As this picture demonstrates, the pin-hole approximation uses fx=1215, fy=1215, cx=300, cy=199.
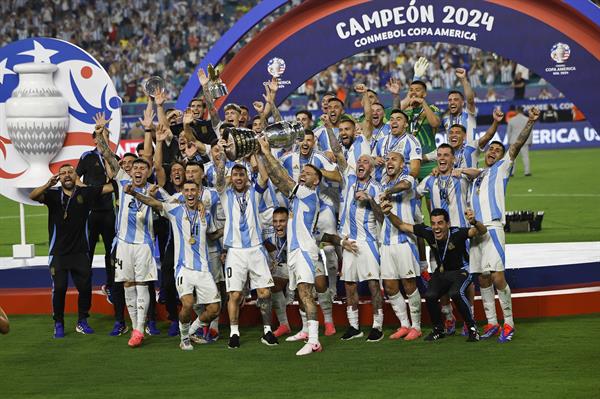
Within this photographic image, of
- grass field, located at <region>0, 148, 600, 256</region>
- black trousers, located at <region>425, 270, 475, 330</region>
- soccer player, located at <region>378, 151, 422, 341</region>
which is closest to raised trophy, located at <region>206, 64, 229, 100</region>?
soccer player, located at <region>378, 151, 422, 341</region>

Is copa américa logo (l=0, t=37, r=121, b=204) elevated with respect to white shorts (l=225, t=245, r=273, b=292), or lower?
elevated

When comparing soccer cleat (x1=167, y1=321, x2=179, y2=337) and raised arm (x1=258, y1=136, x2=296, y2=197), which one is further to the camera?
soccer cleat (x1=167, y1=321, x2=179, y2=337)

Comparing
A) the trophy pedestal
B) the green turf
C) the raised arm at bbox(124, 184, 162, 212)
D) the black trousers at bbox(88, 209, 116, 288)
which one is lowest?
the green turf

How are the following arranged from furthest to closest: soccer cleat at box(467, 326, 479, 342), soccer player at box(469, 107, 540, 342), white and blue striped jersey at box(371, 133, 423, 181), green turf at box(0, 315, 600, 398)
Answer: white and blue striped jersey at box(371, 133, 423, 181), soccer player at box(469, 107, 540, 342), soccer cleat at box(467, 326, 479, 342), green turf at box(0, 315, 600, 398)

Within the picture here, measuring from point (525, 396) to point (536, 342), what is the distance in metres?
2.14

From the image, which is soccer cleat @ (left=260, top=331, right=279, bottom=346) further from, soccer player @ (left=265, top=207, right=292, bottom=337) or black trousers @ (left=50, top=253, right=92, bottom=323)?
black trousers @ (left=50, top=253, right=92, bottom=323)

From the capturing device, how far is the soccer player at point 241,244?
12164 mm

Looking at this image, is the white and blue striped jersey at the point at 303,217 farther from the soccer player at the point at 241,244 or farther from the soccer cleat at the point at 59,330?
the soccer cleat at the point at 59,330

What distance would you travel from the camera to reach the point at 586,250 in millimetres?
16641

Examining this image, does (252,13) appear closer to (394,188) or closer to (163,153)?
(163,153)

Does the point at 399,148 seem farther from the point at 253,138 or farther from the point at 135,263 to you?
the point at 135,263

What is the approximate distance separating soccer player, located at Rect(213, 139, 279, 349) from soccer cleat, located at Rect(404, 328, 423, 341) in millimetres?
1328

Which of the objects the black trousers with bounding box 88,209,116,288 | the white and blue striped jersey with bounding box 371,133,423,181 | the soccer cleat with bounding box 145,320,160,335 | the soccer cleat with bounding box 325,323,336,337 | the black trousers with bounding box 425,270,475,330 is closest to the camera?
the black trousers with bounding box 425,270,475,330

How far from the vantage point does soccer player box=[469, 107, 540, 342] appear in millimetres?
11953
